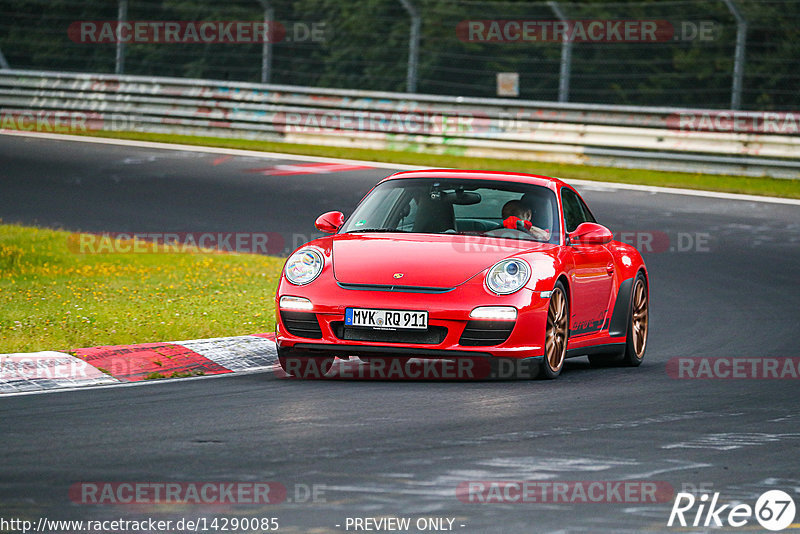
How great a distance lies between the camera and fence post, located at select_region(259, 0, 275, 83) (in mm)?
24234

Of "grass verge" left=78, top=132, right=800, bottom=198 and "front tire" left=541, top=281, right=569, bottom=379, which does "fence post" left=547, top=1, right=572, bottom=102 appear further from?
"front tire" left=541, top=281, right=569, bottom=379

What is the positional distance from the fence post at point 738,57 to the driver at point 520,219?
12.0 metres

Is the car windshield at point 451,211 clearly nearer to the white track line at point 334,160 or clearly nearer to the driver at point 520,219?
the driver at point 520,219

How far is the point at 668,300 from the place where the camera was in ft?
43.4

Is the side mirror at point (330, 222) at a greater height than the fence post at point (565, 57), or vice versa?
the fence post at point (565, 57)

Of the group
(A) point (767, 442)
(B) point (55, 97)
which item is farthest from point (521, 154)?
(A) point (767, 442)

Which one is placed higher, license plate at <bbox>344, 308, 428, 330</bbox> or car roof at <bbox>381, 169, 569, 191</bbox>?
car roof at <bbox>381, 169, 569, 191</bbox>

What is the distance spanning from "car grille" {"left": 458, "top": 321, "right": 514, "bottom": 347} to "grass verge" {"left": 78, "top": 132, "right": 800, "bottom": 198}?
12.5m

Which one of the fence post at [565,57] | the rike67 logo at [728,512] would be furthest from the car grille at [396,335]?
the fence post at [565,57]

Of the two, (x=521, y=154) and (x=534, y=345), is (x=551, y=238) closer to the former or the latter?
(x=534, y=345)

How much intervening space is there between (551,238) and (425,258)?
114 centimetres

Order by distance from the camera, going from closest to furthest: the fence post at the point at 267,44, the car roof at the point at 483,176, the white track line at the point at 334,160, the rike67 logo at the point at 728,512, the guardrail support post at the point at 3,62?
the rike67 logo at the point at 728,512 → the car roof at the point at 483,176 → the white track line at the point at 334,160 → the fence post at the point at 267,44 → the guardrail support post at the point at 3,62

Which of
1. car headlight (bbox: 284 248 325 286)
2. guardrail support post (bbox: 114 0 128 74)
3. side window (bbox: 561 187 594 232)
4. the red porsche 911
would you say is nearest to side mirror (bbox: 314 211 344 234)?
the red porsche 911

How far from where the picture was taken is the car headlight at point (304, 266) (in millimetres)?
8594
